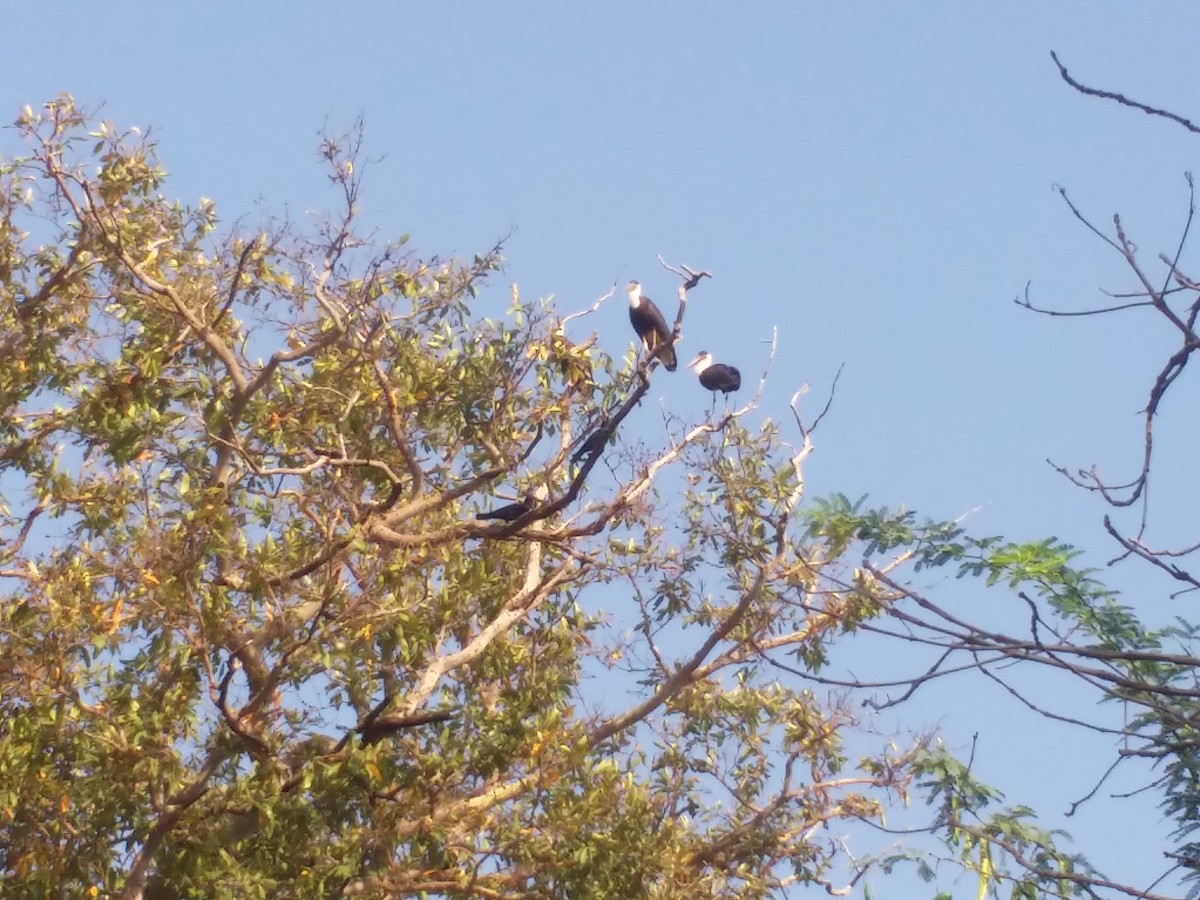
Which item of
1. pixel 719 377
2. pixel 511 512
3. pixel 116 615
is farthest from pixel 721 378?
pixel 116 615

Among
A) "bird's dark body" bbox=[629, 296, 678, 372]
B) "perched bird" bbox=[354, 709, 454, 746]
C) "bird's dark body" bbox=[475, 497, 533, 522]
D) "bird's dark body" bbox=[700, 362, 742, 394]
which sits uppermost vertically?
"bird's dark body" bbox=[629, 296, 678, 372]

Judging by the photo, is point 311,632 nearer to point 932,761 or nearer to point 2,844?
point 2,844

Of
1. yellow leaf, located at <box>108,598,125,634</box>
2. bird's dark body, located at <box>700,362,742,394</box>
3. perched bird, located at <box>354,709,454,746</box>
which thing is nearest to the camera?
yellow leaf, located at <box>108,598,125,634</box>

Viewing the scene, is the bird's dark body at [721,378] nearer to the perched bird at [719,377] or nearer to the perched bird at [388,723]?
the perched bird at [719,377]

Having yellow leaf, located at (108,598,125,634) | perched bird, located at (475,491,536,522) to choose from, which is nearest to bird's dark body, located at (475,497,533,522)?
perched bird, located at (475,491,536,522)

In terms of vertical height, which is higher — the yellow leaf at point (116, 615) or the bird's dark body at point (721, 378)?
the bird's dark body at point (721, 378)

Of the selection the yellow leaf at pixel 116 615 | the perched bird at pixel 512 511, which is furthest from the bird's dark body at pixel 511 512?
the yellow leaf at pixel 116 615

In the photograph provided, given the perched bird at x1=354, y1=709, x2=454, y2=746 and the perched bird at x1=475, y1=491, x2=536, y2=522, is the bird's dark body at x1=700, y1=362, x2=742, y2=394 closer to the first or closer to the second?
the perched bird at x1=475, y1=491, x2=536, y2=522

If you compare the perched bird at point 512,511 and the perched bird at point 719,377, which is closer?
the perched bird at point 512,511

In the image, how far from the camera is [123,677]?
7934 mm

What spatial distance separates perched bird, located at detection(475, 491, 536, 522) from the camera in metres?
8.64

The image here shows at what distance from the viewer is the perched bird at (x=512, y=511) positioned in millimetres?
8641

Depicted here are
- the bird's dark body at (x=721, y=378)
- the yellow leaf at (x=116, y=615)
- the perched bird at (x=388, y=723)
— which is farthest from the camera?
the bird's dark body at (x=721, y=378)

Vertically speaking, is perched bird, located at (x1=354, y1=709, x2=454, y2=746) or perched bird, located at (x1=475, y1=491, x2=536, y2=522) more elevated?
perched bird, located at (x1=475, y1=491, x2=536, y2=522)
